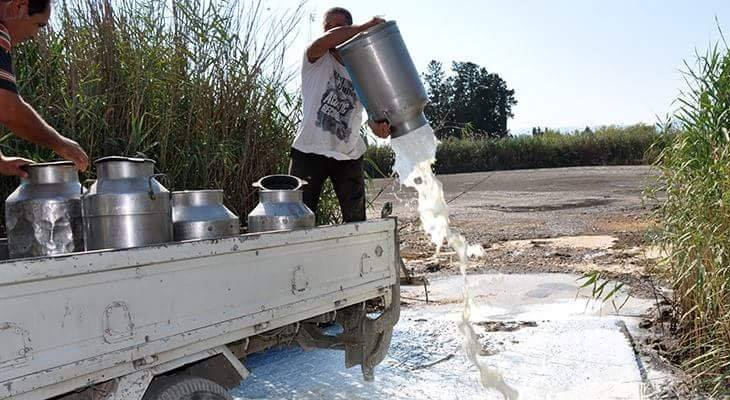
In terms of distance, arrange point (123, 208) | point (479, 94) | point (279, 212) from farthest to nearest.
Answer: point (479, 94), point (279, 212), point (123, 208)

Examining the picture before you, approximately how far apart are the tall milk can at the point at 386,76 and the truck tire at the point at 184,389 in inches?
63.4

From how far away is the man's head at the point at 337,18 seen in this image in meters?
3.99

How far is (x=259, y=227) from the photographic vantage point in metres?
2.88

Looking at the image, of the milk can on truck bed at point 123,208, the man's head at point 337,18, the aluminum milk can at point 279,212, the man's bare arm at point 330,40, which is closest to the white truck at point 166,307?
the aluminum milk can at point 279,212

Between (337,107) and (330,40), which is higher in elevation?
(330,40)

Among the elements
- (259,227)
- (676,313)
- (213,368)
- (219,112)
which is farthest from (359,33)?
A: (676,313)

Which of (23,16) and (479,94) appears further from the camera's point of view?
(479,94)

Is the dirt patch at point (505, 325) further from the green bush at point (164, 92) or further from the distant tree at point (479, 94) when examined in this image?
the distant tree at point (479, 94)

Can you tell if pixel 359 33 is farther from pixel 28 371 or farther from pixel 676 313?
pixel 676 313

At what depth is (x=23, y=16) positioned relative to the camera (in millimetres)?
2498

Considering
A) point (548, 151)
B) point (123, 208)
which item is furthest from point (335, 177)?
point (548, 151)

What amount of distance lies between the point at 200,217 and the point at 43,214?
534 mm

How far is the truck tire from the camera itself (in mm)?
2111

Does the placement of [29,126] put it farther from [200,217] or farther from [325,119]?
[325,119]
